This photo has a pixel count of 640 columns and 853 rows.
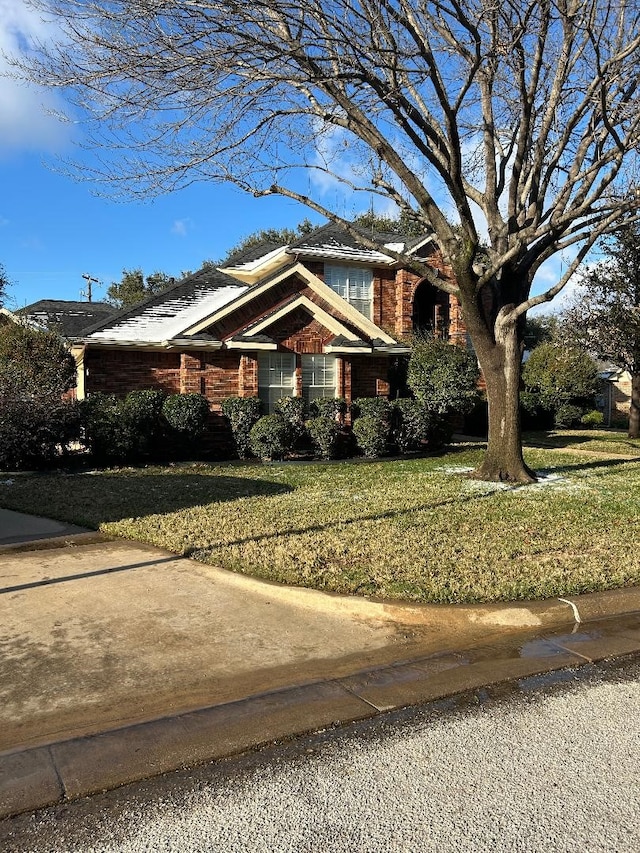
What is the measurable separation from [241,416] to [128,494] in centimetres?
533

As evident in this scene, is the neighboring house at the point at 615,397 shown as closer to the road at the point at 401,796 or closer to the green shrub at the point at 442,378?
the green shrub at the point at 442,378

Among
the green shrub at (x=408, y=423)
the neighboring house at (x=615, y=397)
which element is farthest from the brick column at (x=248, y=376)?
the neighboring house at (x=615, y=397)

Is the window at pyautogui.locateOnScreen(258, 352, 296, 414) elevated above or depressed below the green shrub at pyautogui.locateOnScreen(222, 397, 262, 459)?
above

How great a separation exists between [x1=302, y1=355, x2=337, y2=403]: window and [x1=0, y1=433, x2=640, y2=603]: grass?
3319mm

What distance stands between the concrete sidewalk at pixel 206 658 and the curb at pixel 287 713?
1cm

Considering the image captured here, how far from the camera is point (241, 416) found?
53.5 feet

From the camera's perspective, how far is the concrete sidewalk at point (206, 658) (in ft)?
11.8

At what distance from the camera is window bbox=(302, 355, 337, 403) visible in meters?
17.9

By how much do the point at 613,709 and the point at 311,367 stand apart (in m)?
14.3

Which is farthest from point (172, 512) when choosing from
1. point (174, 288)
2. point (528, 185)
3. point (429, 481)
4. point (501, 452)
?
point (174, 288)

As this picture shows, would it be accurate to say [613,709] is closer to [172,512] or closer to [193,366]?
[172,512]

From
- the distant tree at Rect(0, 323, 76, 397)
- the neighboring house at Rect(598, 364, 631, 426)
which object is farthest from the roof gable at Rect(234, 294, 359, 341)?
the neighboring house at Rect(598, 364, 631, 426)

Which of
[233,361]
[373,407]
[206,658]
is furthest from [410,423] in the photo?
[206,658]

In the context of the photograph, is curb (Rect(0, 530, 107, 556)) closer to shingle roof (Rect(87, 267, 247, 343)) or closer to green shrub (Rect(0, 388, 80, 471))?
green shrub (Rect(0, 388, 80, 471))
